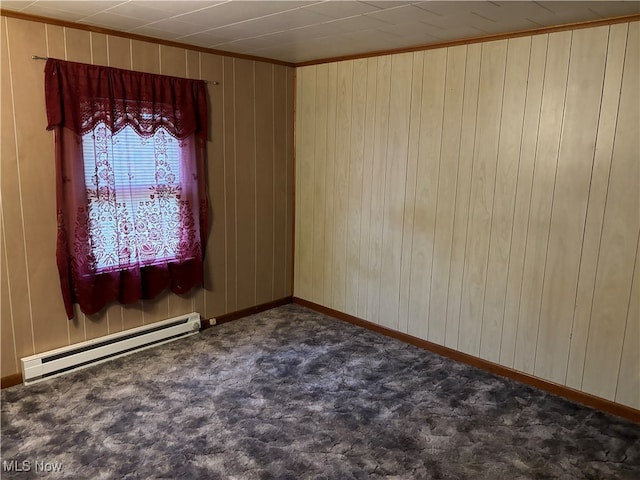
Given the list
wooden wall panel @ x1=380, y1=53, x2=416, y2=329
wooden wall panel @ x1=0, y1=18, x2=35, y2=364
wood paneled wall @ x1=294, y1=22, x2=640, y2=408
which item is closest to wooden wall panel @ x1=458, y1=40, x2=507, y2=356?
wood paneled wall @ x1=294, y1=22, x2=640, y2=408

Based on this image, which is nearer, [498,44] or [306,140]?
[498,44]

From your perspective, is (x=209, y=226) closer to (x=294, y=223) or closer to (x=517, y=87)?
(x=294, y=223)

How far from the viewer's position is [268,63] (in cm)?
416

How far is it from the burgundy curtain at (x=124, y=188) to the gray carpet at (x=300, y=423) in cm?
63

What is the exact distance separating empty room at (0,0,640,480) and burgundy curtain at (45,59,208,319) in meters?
0.01

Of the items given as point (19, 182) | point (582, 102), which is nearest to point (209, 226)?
point (19, 182)

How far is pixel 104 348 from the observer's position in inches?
131

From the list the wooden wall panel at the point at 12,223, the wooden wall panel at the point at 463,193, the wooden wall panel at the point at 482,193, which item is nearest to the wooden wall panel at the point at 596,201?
the wooden wall panel at the point at 482,193

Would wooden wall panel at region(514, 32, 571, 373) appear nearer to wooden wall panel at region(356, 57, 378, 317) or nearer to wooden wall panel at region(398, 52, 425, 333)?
wooden wall panel at region(398, 52, 425, 333)

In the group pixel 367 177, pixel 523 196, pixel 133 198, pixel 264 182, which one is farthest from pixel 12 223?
pixel 523 196

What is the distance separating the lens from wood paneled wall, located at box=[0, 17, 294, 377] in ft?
9.46

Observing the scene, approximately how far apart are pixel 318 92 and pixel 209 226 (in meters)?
1.52

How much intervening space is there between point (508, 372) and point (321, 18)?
2.60m

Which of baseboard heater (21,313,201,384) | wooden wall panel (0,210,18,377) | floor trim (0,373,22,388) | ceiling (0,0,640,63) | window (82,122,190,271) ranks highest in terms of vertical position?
ceiling (0,0,640,63)
